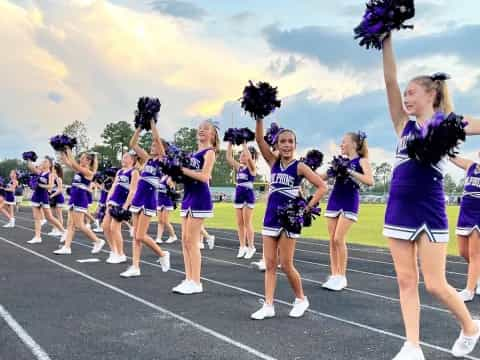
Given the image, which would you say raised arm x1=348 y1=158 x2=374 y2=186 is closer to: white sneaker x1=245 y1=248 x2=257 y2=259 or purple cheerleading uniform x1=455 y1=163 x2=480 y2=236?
purple cheerleading uniform x1=455 y1=163 x2=480 y2=236

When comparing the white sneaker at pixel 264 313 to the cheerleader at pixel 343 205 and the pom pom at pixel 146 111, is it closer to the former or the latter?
the cheerleader at pixel 343 205

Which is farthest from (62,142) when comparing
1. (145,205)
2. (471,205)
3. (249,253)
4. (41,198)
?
(471,205)

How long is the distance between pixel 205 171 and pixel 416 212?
126 inches

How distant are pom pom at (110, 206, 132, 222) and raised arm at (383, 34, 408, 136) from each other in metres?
5.43

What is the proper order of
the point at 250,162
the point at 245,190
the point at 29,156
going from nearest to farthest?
the point at 250,162, the point at 245,190, the point at 29,156

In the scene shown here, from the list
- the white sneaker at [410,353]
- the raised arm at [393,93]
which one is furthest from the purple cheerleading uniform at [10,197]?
the white sneaker at [410,353]

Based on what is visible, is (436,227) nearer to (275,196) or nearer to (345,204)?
(275,196)

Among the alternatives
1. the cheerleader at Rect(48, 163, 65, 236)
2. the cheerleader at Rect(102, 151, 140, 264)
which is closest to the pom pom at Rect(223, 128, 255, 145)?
the cheerleader at Rect(102, 151, 140, 264)

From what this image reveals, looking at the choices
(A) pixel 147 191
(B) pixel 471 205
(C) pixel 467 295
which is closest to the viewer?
(C) pixel 467 295

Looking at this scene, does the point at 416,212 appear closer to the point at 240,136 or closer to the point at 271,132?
the point at 271,132

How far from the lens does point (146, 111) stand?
6.77 m

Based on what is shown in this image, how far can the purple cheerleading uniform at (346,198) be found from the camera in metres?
6.91

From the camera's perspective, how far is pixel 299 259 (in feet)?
33.2

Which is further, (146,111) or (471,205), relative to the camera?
(146,111)
